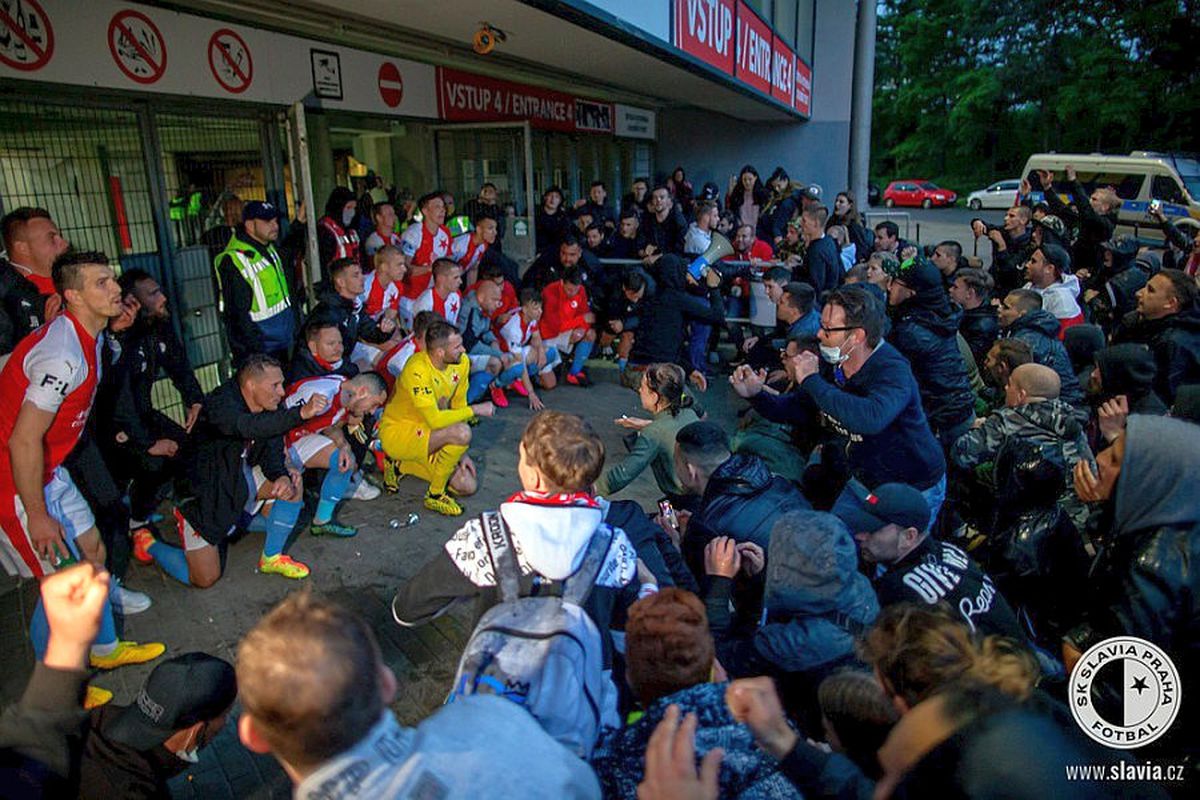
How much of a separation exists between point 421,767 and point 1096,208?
9954 millimetres

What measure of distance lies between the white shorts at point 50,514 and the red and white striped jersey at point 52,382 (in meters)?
0.06

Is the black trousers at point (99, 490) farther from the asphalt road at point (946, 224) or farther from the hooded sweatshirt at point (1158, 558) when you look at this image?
the asphalt road at point (946, 224)

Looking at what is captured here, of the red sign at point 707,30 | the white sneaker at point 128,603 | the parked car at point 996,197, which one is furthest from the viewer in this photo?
the parked car at point 996,197

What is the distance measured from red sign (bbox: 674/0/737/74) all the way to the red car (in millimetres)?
28366

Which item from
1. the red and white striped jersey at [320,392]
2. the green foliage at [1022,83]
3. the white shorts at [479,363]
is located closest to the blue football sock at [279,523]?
the red and white striped jersey at [320,392]

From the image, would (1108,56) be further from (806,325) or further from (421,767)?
(421,767)

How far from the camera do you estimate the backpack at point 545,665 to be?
5.96 feet

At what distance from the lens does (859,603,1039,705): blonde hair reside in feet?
5.56

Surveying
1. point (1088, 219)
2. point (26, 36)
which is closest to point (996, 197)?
point (1088, 219)

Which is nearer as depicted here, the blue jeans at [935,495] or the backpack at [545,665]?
the backpack at [545,665]

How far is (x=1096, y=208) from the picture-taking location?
28.7 ft

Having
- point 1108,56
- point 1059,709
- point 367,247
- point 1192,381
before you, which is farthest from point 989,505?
point 1108,56

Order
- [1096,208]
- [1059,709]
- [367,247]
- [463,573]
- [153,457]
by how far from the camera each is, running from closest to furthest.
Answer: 1. [1059,709]
2. [463,573]
3. [153,457]
4. [367,247]
5. [1096,208]

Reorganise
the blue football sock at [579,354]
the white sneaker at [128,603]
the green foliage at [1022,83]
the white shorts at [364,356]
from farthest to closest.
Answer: the green foliage at [1022,83]
the blue football sock at [579,354]
the white shorts at [364,356]
the white sneaker at [128,603]
